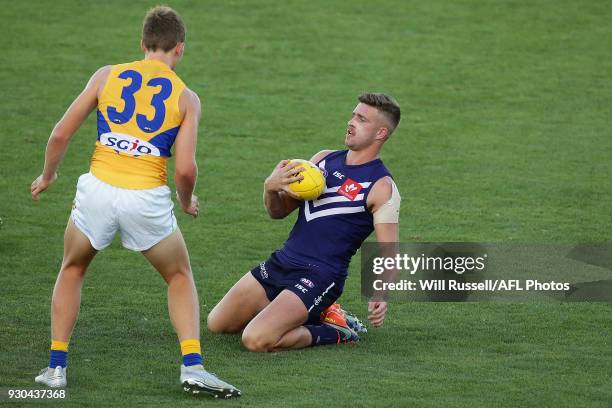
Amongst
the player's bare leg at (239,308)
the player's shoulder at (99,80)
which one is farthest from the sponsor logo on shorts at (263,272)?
the player's shoulder at (99,80)

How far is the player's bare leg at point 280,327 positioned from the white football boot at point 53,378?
1.44 m

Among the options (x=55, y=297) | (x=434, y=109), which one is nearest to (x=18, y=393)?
(x=55, y=297)

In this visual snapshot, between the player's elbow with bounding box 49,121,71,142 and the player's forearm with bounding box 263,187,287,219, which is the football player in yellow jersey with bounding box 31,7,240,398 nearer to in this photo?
the player's elbow with bounding box 49,121,71,142

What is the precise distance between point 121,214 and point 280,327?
164 centimetres

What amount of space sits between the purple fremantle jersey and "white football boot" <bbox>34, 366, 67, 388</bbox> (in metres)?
1.99

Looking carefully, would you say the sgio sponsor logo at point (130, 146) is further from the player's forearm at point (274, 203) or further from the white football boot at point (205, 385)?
the player's forearm at point (274, 203)

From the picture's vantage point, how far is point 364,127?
7988mm

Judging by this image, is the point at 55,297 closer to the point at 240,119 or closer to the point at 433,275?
the point at 433,275

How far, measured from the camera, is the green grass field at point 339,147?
7043 millimetres

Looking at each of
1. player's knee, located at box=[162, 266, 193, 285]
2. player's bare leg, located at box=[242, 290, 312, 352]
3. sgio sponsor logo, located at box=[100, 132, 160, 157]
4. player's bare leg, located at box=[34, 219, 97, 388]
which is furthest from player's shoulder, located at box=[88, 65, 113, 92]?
player's bare leg, located at box=[242, 290, 312, 352]

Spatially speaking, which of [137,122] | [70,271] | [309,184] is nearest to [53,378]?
[70,271]

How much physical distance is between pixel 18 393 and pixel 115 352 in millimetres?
1151

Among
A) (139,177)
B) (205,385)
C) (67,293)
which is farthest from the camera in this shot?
(67,293)

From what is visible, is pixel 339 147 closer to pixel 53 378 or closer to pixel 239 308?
pixel 239 308
